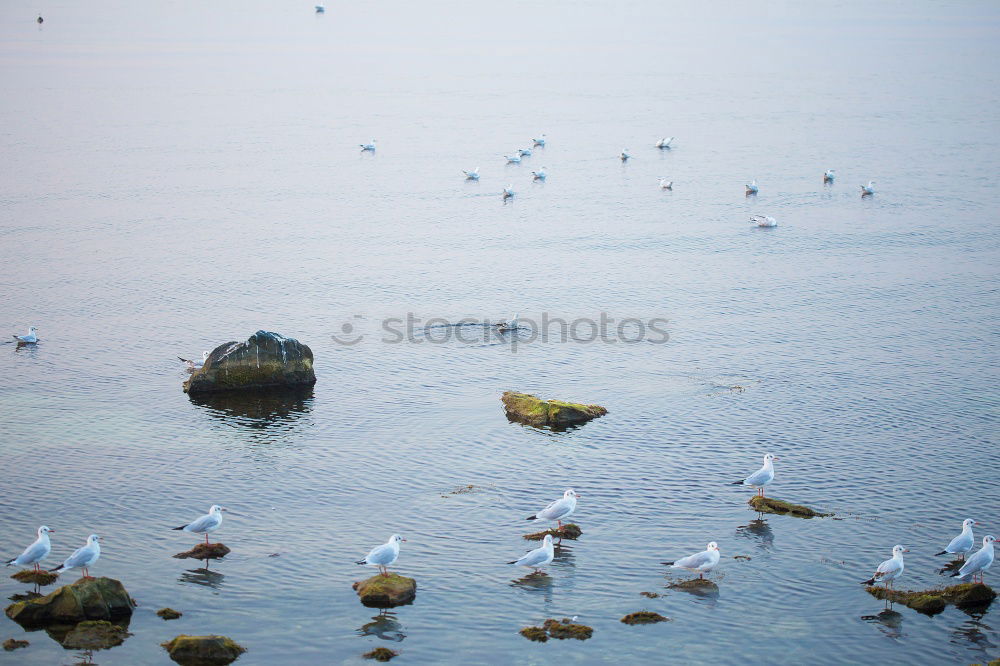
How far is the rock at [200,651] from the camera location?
2952cm

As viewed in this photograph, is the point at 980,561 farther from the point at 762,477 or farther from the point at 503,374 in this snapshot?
the point at 503,374

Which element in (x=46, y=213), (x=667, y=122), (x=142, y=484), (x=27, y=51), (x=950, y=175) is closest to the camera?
(x=142, y=484)

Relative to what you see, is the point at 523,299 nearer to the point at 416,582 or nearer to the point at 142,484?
the point at 142,484

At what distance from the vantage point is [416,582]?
3475cm

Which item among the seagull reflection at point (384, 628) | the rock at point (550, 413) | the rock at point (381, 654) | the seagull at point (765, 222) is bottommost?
the rock at point (381, 654)

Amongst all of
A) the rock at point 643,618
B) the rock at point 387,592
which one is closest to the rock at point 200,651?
the rock at point 387,592

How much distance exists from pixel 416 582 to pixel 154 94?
5276 inches

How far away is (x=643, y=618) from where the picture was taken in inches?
1281

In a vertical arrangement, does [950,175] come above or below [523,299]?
above

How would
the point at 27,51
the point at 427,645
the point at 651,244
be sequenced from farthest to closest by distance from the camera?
the point at 27,51, the point at 651,244, the point at 427,645

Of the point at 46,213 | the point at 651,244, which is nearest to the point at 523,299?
the point at 651,244

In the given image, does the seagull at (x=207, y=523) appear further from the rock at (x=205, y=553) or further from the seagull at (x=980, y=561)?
the seagull at (x=980, y=561)

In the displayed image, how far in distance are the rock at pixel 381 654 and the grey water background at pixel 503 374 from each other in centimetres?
69

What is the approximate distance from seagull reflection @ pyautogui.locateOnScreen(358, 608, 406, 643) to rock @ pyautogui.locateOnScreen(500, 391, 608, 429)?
720 inches
